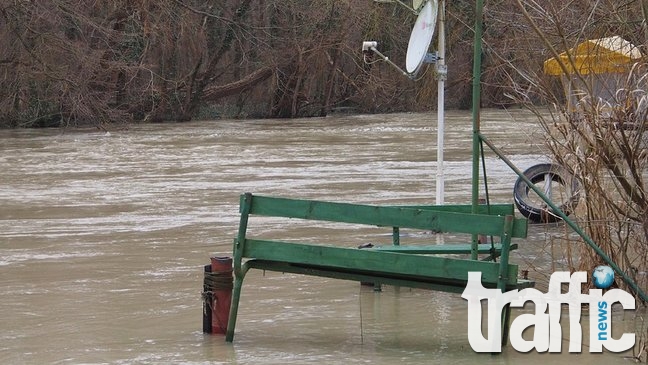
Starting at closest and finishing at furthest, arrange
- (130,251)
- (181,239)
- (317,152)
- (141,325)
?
1. (141,325)
2. (130,251)
3. (181,239)
4. (317,152)

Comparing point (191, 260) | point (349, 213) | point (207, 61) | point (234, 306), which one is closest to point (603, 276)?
point (349, 213)

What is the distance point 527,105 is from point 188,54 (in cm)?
3554

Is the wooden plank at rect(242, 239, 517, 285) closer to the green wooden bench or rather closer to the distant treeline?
the green wooden bench

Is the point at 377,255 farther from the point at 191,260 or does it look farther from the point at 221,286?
the point at 191,260

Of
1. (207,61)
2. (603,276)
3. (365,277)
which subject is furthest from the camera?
(207,61)

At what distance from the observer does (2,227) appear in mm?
15727

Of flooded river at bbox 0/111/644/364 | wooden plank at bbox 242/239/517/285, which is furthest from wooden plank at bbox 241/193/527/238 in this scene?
flooded river at bbox 0/111/644/364

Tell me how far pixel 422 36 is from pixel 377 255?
4023 mm

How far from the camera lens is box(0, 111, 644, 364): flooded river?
8.58 metres

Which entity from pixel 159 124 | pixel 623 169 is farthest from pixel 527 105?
pixel 159 124

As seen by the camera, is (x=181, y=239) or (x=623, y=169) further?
(x=181, y=239)

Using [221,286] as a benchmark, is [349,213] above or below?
above

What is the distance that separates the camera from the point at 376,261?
8.22 metres

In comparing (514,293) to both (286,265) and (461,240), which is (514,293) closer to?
(286,265)
